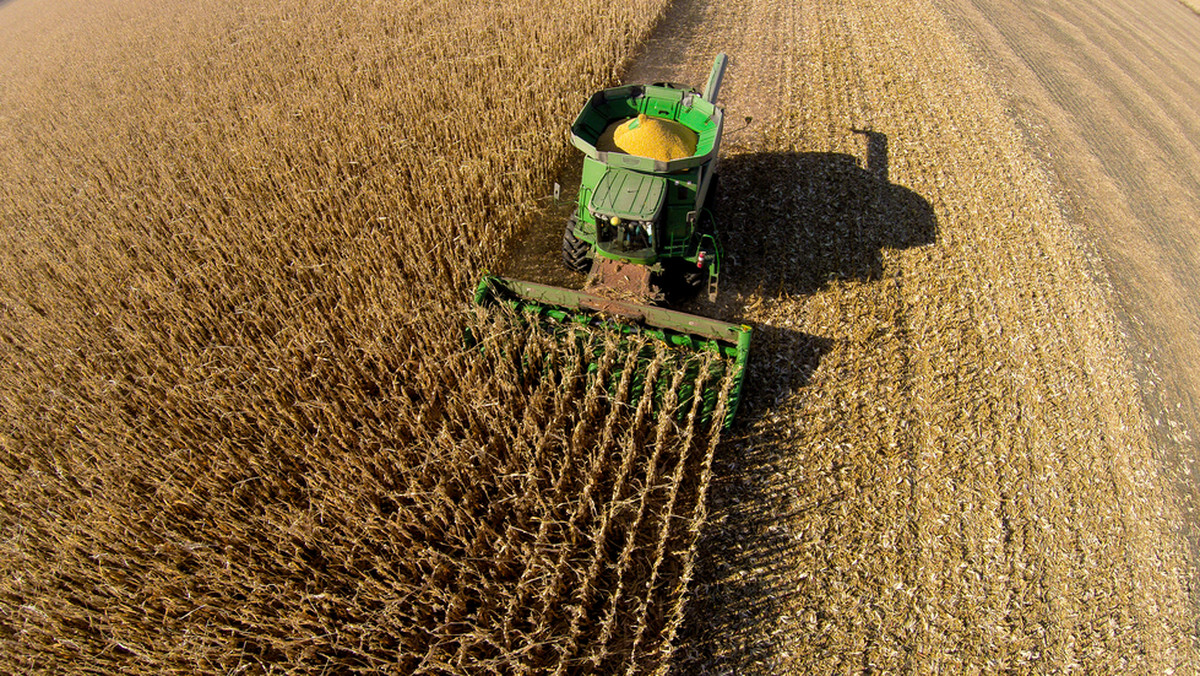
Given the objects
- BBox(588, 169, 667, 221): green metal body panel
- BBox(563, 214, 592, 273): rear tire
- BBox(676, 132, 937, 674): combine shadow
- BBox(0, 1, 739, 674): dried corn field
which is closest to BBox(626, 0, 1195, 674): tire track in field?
BBox(676, 132, 937, 674): combine shadow

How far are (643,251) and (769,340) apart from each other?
2.07 m

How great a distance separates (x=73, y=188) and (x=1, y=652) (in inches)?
352

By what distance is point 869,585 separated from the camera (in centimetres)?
507

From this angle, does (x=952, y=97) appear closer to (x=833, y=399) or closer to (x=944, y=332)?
(x=944, y=332)

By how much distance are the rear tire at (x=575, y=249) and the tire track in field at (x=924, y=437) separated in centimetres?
186

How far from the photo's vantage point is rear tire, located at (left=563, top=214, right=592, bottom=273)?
716 cm

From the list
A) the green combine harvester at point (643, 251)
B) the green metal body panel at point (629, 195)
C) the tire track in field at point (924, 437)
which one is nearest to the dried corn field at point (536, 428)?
the tire track in field at point (924, 437)

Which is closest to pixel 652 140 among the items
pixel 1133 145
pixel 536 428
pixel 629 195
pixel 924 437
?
pixel 629 195

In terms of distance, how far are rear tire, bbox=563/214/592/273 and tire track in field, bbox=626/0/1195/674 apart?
73.4 inches

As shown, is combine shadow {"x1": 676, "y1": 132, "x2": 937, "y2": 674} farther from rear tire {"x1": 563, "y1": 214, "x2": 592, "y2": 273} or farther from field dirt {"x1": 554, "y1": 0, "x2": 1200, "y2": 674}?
rear tire {"x1": 563, "y1": 214, "x2": 592, "y2": 273}

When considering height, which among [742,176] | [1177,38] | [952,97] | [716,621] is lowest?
[716,621]

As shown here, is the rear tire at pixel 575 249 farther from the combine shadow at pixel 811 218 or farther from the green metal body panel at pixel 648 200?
the combine shadow at pixel 811 218

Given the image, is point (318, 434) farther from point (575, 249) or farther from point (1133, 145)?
point (1133, 145)

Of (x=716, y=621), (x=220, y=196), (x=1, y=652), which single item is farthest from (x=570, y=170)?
(x=1, y=652)
